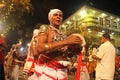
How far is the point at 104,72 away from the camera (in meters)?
7.27

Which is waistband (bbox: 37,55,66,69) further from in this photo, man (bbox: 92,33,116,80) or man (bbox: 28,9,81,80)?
man (bbox: 92,33,116,80)

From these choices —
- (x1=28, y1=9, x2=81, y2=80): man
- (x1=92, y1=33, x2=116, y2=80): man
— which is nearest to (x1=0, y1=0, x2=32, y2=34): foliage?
(x1=92, y1=33, x2=116, y2=80): man

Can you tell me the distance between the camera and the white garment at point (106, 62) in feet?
23.9

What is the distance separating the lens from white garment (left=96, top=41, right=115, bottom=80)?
7281 millimetres

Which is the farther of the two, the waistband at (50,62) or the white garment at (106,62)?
the white garment at (106,62)

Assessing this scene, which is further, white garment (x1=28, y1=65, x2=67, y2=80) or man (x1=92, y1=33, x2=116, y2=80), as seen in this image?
man (x1=92, y1=33, x2=116, y2=80)

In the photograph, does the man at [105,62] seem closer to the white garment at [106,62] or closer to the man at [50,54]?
the white garment at [106,62]

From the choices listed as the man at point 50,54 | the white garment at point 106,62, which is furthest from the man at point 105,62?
the man at point 50,54

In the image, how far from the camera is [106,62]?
24.0 ft

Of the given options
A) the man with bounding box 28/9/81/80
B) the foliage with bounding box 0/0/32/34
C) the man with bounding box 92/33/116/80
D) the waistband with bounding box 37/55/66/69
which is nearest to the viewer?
the man with bounding box 28/9/81/80

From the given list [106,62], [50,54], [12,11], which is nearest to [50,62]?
[50,54]

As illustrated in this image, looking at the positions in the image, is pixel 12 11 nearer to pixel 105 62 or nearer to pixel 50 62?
pixel 105 62

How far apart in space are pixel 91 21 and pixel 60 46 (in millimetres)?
30693

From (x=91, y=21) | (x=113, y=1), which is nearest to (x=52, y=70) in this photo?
(x=91, y=21)
